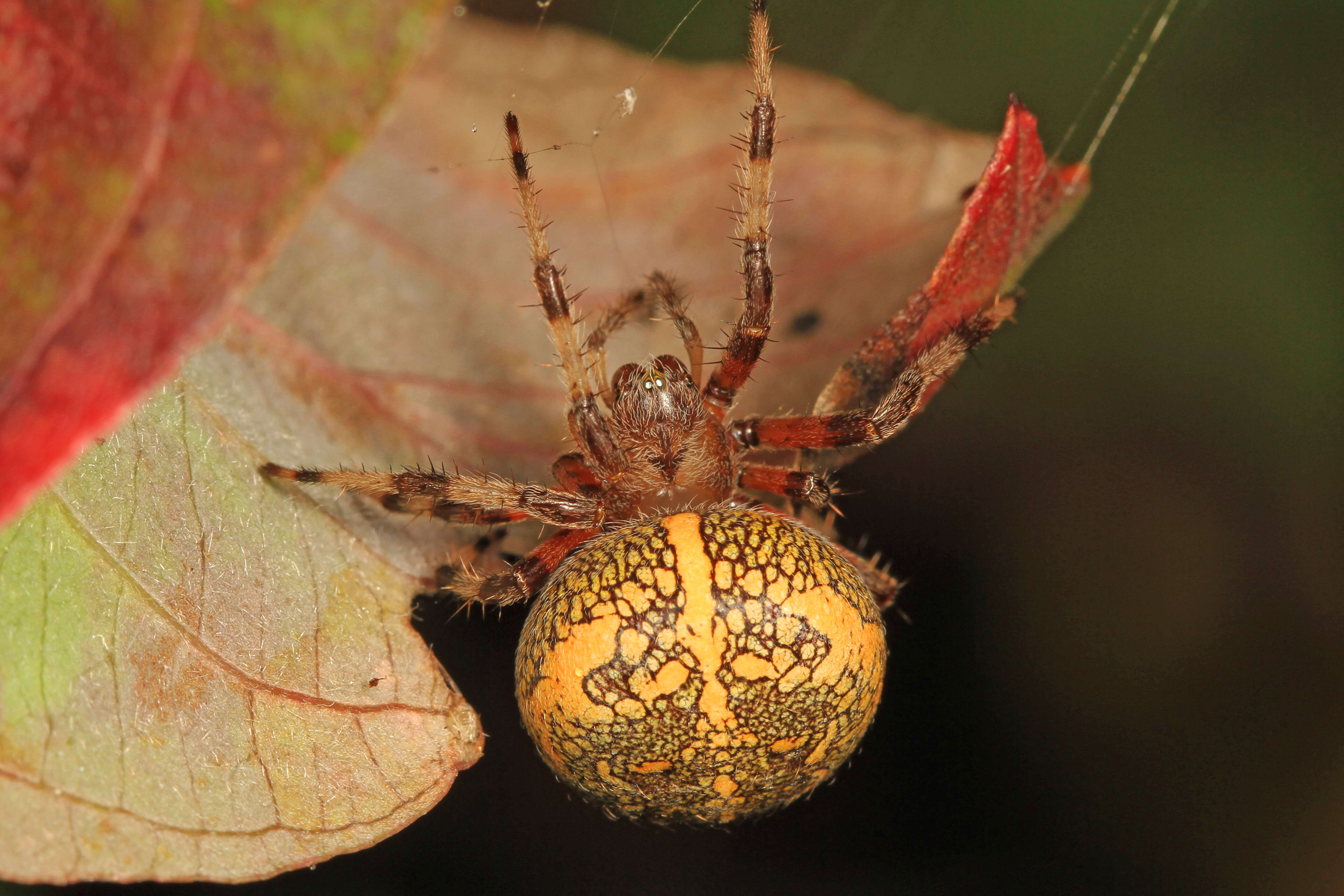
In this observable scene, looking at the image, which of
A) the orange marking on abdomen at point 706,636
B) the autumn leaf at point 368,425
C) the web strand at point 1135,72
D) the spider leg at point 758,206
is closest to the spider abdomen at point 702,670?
the orange marking on abdomen at point 706,636

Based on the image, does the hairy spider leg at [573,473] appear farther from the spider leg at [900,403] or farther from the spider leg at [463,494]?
the spider leg at [900,403]

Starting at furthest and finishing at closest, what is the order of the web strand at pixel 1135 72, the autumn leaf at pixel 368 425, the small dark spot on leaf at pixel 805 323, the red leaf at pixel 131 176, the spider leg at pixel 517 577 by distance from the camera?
the web strand at pixel 1135 72
the small dark spot on leaf at pixel 805 323
the spider leg at pixel 517 577
the autumn leaf at pixel 368 425
the red leaf at pixel 131 176

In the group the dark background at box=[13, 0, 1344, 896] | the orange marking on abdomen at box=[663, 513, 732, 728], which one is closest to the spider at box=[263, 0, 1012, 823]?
the orange marking on abdomen at box=[663, 513, 732, 728]

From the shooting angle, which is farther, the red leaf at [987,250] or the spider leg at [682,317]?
the spider leg at [682,317]

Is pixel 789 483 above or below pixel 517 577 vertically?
above

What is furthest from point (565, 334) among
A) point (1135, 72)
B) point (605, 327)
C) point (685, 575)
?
point (1135, 72)

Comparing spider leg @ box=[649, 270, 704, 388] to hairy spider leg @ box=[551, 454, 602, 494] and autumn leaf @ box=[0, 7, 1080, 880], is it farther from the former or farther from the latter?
hairy spider leg @ box=[551, 454, 602, 494]

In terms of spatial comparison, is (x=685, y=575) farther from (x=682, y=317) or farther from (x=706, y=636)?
(x=682, y=317)

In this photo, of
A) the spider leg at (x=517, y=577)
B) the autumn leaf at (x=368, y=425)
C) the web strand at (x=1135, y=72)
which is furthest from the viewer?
the web strand at (x=1135, y=72)
